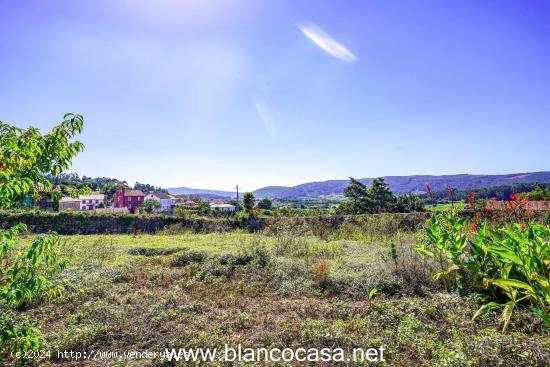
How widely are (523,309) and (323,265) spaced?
2578 millimetres

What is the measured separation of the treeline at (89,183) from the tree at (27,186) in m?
0.17

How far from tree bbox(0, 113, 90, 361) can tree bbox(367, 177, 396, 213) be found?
2900 centimetres

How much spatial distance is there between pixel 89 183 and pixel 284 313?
263cm

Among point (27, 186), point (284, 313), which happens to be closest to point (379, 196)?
point (284, 313)

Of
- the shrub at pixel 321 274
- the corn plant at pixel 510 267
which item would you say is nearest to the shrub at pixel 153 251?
the shrub at pixel 321 274

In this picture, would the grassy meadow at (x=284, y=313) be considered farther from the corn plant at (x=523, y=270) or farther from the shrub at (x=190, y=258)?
the shrub at (x=190, y=258)

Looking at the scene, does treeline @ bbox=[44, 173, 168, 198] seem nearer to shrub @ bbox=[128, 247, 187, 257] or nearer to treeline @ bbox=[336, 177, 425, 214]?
shrub @ bbox=[128, 247, 187, 257]

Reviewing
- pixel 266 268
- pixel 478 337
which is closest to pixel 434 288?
pixel 478 337

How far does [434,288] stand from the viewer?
167 inches

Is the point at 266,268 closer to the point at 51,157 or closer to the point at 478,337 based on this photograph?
the point at 478,337

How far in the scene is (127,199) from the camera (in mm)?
64875

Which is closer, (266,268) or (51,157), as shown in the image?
(51,157)

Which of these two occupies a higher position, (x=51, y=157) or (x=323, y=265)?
(x=51, y=157)

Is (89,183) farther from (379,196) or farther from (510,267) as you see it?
(379,196)
